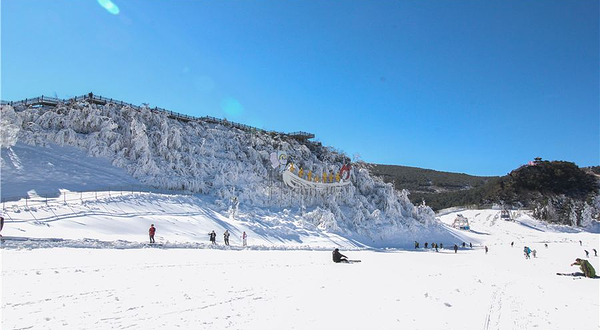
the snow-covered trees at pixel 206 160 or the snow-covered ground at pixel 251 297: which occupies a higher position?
the snow-covered trees at pixel 206 160

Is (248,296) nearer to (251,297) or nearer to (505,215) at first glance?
(251,297)

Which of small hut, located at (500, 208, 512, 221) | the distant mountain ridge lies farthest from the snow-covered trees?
small hut, located at (500, 208, 512, 221)

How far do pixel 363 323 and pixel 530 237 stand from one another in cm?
6015

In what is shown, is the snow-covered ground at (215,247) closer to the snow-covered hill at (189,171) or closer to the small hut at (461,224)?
the snow-covered hill at (189,171)

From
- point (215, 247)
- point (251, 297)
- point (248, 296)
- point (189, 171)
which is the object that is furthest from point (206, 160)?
point (251, 297)

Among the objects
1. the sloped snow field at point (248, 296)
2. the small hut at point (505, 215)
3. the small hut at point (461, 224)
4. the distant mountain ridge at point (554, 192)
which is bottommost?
the sloped snow field at point (248, 296)

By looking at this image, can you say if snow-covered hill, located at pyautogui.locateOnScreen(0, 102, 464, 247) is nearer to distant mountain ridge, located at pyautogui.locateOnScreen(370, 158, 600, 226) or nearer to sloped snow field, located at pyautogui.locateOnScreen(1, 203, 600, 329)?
sloped snow field, located at pyautogui.locateOnScreen(1, 203, 600, 329)

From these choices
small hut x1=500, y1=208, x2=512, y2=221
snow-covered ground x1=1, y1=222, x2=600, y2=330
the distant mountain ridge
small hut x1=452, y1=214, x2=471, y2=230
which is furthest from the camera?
small hut x1=500, y1=208, x2=512, y2=221

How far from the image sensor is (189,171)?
1423 inches

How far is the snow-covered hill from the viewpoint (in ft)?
92.1

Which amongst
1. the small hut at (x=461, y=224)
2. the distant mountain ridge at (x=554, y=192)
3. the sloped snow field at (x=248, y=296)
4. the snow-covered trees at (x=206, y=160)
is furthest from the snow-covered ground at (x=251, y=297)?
the small hut at (x=461, y=224)

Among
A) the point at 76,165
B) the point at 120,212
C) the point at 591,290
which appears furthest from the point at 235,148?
the point at 591,290

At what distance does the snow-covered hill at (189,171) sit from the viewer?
28.1 metres

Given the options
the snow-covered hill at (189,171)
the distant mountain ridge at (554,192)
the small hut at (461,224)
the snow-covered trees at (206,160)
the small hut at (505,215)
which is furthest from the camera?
the small hut at (505,215)
